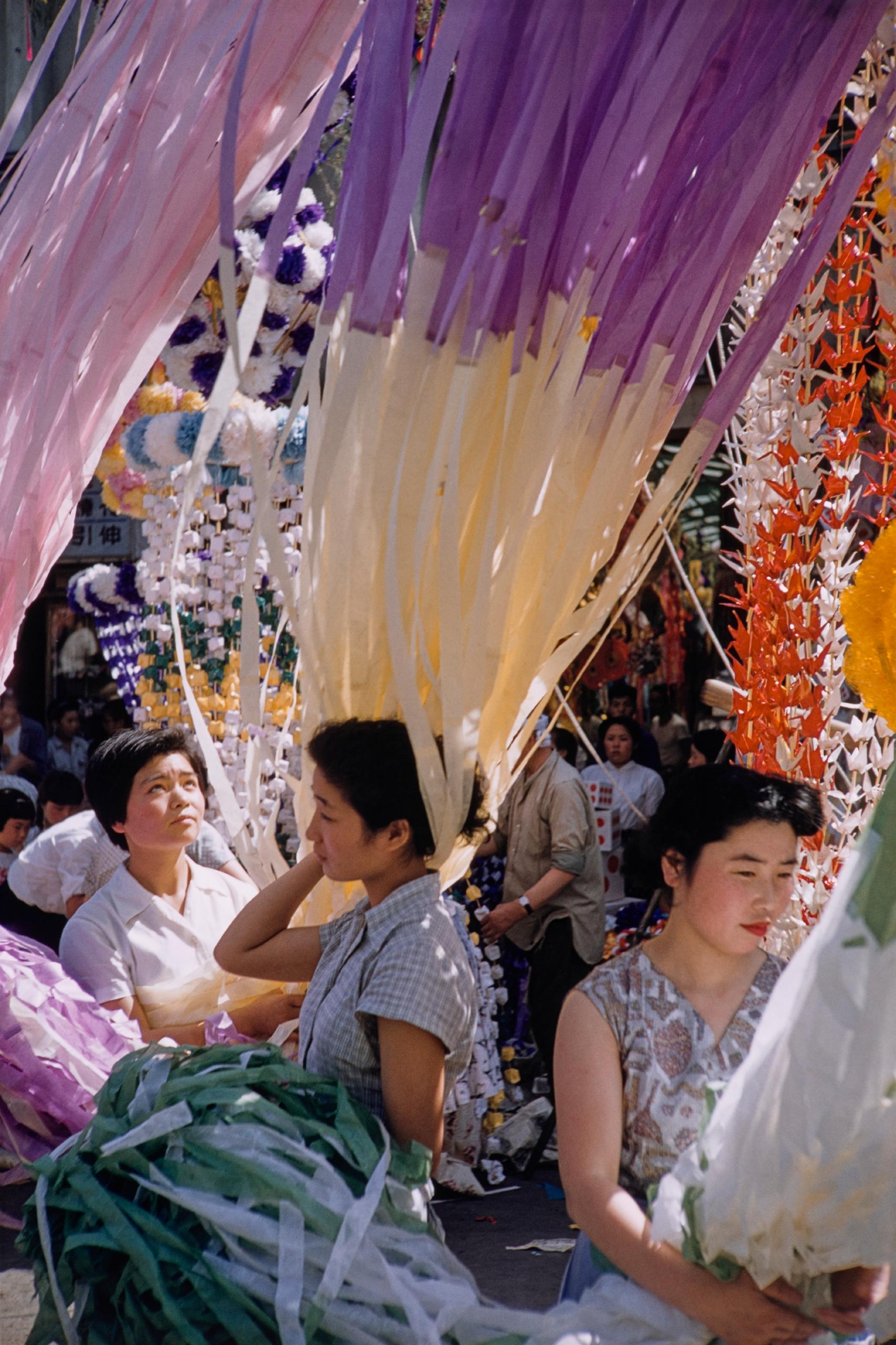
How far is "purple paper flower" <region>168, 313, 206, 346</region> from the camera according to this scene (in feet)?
12.7

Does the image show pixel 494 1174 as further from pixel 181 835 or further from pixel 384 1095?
pixel 384 1095

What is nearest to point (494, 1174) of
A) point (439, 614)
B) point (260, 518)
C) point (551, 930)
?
point (551, 930)

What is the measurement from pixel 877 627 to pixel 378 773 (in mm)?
759

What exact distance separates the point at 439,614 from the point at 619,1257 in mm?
917

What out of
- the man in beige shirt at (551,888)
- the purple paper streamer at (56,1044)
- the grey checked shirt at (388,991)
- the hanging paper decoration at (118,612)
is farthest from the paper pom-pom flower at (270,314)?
the grey checked shirt at (388,991)

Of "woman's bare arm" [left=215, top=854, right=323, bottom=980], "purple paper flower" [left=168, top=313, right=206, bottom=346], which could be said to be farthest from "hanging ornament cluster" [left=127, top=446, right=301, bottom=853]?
"woman's bare arm" [left=215, top=854, right=323, bottom=980]

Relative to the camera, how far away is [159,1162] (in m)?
1.73

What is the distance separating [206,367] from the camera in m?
3.95

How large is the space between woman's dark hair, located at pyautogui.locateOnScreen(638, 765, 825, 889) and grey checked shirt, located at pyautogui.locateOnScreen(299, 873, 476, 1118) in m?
0.34

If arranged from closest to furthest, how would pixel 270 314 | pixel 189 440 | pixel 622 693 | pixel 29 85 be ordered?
pixel 29 85, pixel 189 440, pixel 270 314, pixel 622 693

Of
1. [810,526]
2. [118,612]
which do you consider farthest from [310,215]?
[810,526]

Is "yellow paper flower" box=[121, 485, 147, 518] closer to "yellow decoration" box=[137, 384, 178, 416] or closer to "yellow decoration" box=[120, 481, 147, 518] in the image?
"yellow decoration" box=[120, 481, 147, 518]

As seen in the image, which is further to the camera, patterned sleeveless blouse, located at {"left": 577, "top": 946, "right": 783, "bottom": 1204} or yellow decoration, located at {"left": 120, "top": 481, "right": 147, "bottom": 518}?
yellow decoration, located at {"left": 120, "top": 481, "right": 147, "bottom": 518}

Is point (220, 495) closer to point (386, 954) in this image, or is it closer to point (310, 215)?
point (310, 215)
